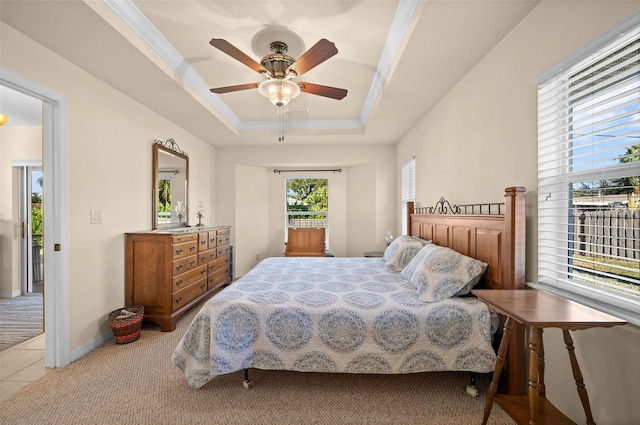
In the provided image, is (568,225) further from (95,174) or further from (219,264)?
(219,264)

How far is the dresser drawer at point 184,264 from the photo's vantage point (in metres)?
3.02

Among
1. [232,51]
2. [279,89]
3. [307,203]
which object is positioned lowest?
[307,203]

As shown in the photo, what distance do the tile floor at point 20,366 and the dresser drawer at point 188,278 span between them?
3.65 feet

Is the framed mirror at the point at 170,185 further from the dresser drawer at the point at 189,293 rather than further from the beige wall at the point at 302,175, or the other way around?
the beige wall at the point at 302,175

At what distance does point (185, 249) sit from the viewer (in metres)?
3.23

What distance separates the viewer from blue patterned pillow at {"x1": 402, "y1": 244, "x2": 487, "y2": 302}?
1982 mm

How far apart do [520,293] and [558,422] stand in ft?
1.94

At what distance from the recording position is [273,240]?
18.9 ft

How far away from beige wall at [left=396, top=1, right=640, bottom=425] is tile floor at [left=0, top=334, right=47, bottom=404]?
3.42 m

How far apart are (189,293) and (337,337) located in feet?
7.26

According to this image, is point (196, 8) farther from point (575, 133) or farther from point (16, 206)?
point (16, 206)

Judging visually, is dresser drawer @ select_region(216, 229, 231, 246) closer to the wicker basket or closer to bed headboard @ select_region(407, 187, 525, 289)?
the wicker basket

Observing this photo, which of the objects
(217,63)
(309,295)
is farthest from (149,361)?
(217,63)

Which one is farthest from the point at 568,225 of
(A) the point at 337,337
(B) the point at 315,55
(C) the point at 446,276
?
(B) the point at 315,55
